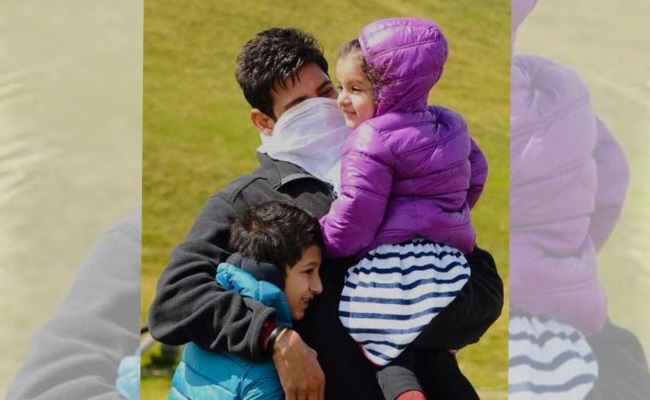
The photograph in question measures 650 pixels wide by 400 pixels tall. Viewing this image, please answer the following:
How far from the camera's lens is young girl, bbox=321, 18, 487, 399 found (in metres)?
2.51

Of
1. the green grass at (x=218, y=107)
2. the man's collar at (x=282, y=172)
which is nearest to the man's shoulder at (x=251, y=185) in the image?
the man's collar at (x=282, y=172)

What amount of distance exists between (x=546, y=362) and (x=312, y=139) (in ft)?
7.20

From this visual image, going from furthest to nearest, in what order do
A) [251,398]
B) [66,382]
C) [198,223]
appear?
[66,382]
[198,223]
[251,398]

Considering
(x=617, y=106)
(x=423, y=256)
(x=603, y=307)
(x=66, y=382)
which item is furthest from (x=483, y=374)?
(x=423, y=256)

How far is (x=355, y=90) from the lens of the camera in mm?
2594

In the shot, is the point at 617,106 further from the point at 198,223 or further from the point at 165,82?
the point at 198,223

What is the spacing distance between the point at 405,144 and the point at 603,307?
231cm

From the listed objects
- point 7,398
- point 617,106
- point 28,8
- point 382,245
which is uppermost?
point 382,245

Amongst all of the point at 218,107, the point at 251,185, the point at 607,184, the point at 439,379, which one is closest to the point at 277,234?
the point at 251,185

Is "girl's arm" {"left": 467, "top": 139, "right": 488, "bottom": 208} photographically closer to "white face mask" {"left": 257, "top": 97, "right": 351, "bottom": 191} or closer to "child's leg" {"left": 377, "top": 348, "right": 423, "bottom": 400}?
"white face mask" {"left": 257, "top": 97, "right": 351, "bottom": 191}

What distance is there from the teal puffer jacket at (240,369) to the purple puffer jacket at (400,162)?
0.17 meters

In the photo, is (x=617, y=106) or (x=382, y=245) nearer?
(x=382, y=245)

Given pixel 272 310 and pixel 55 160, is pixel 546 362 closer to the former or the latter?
pixel 55 160

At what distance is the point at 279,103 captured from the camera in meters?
2.72
